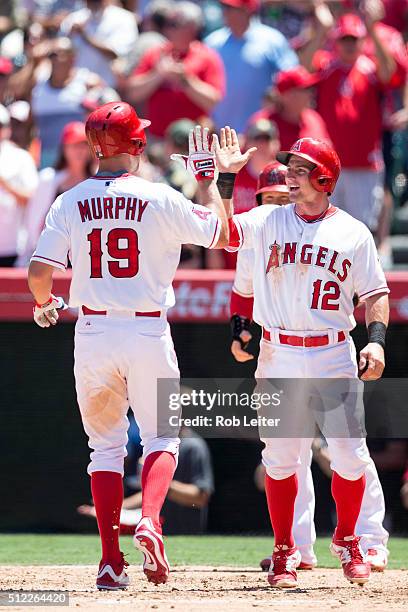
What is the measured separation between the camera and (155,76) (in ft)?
30.0

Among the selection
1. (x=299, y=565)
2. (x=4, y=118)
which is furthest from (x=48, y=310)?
(x=4, y=118)

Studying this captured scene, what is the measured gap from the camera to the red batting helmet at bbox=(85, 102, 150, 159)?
4.80 m

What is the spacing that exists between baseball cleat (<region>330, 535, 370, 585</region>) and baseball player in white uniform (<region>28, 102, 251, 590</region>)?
2.95 ft

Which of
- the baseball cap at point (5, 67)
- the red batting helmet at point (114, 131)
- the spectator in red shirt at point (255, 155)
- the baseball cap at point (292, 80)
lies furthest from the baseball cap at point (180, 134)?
the red batting helmet at point (114, 131)

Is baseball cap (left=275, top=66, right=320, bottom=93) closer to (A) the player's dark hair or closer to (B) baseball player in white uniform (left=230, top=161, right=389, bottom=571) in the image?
(A) the player's dark hair

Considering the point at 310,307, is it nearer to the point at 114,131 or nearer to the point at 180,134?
the point at 114,131

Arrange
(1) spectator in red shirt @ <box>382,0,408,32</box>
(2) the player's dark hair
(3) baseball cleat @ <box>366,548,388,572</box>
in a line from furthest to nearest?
(1) spectator in red shirt @ <box>382,0,408,32</box>
(2) the player's dark hair
(3) baseball cleat @ <box>366,548,388,572</box>

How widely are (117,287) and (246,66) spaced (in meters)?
5.02

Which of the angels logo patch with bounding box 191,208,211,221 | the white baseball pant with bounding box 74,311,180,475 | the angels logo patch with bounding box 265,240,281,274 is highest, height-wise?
the angels logo patch with bounding box 191,208,211,221

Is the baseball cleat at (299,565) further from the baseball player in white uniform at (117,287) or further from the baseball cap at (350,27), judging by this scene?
the baseball cap at (350,27)

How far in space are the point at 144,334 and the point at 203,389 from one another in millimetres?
2698

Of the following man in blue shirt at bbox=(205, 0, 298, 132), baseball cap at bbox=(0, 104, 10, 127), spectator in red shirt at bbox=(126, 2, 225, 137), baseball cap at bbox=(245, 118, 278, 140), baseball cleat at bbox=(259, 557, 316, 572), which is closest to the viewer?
baseball cleat at bbox=(259, 557, 316, 572)

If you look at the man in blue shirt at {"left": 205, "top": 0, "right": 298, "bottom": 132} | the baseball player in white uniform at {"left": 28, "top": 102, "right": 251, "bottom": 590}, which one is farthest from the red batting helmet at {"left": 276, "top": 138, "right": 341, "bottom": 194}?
the man in blue shirt at {"left": 205, "top": 0, "right": 298, "bottom": 132}

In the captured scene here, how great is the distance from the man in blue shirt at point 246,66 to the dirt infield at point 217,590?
4548 millimetres
